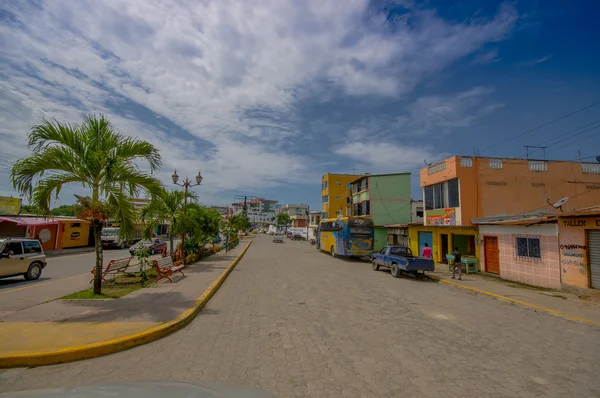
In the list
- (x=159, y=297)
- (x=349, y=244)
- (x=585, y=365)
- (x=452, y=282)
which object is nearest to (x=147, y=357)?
(x=159, y=297)

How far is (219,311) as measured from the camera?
848 centimetres

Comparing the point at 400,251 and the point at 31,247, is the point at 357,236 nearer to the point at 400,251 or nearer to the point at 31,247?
the point at 400,251

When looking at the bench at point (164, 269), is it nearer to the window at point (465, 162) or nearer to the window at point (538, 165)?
the window at point (465, 162)

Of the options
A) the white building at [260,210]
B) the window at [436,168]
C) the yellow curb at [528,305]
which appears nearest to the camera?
the yellow curb at [528,305]

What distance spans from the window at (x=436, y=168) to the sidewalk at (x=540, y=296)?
7.76 metres

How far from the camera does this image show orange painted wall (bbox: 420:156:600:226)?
1912 cm

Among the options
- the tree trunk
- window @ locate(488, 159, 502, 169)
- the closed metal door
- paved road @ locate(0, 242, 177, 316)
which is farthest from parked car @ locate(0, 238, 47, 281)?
window @ locate(488, 159, 502, 169)

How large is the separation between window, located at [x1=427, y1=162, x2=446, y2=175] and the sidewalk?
7.76 m

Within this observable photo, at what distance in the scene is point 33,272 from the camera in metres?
13.0

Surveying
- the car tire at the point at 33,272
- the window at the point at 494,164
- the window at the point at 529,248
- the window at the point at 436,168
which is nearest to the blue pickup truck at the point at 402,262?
the window at the point at 529,248

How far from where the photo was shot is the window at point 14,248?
12008mm

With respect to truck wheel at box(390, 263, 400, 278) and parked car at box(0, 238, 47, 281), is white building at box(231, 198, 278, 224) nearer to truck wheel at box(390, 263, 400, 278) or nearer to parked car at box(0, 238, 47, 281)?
truck wheel at box(390, 263, 400, 278)

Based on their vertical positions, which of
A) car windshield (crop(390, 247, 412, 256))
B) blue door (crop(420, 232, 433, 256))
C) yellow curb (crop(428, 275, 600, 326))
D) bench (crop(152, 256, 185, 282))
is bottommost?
yellow curb (crop(428, 275, 600, 326))

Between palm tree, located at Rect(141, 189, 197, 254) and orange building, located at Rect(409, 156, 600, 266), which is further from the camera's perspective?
orange building, located at Rect(409, 156, 600, 266)
